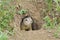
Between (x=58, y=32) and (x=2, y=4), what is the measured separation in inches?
69.5

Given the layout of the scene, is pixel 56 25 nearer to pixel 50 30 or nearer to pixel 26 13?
pixel 50 30

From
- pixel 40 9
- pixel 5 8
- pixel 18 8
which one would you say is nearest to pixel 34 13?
pixel 40 9

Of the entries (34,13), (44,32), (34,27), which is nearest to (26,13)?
(34,13)

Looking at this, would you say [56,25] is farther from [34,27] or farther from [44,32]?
[34,27]

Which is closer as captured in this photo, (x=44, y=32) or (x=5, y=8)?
(x=44, y=32)

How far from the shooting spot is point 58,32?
17.4 ft

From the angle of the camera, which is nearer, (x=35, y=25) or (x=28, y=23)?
(x=35, y=25)

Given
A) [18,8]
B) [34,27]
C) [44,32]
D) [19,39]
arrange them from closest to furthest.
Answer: [19,39]
[44,32]
[18,8]
[34,27]

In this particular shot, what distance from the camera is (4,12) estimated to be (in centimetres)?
575

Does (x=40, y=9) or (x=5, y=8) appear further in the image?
(x=40, y=9)

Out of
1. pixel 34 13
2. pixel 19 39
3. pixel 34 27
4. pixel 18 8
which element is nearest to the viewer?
pixel 19 39

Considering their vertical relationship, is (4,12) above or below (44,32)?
above

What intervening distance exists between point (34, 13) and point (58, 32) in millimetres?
1750

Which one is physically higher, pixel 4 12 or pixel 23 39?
pixel 4 12
